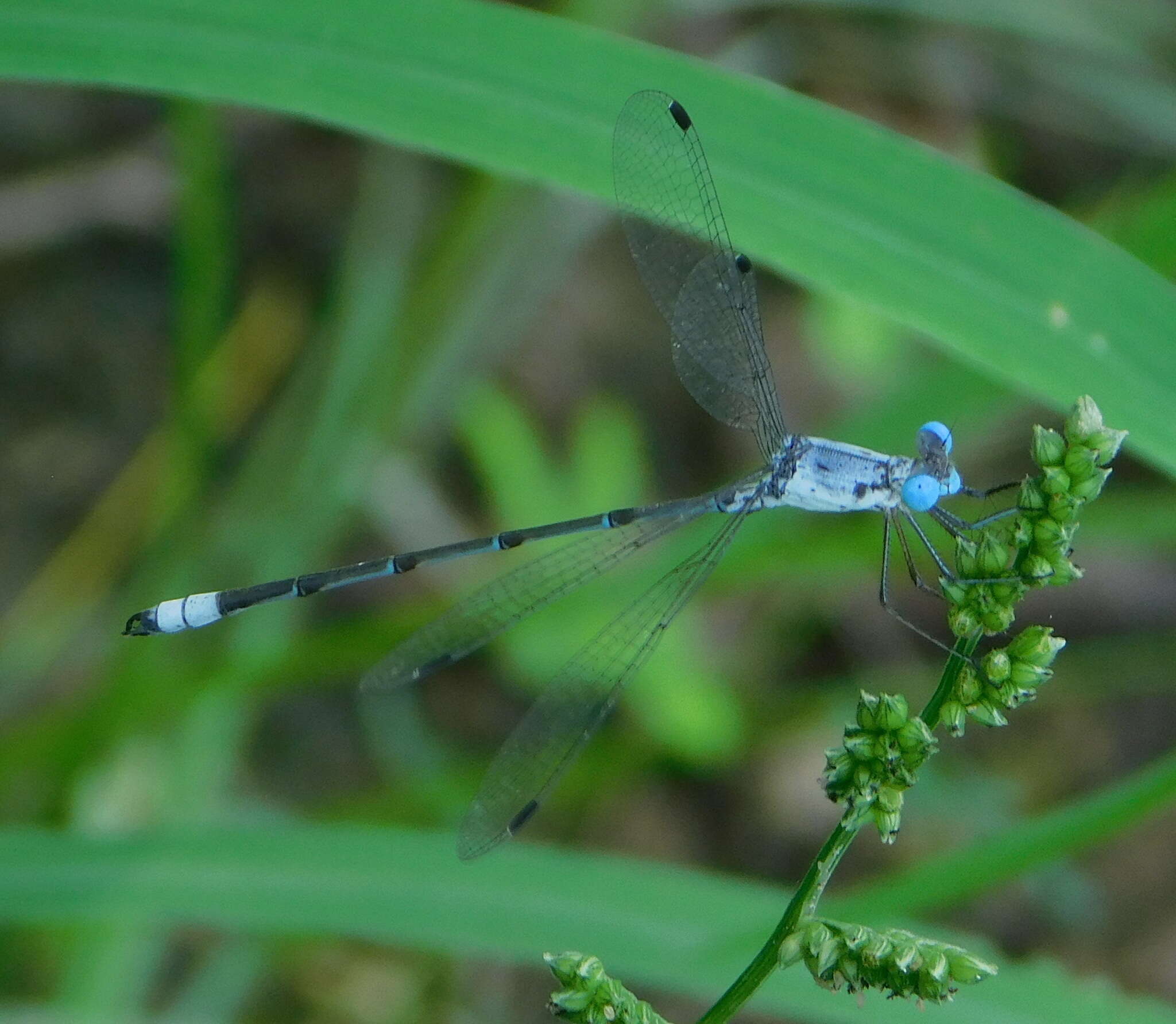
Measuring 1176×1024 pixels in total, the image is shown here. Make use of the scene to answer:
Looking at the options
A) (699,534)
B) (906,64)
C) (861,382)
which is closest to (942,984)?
(699,534)

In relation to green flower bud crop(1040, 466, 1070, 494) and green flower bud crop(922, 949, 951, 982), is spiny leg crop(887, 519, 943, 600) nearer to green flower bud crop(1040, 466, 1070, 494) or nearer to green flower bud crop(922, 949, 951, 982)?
green flower bud crop(1040, 466, 1070, 494)

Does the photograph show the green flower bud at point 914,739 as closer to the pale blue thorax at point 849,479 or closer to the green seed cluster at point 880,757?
the green seed cluster at point 880,757

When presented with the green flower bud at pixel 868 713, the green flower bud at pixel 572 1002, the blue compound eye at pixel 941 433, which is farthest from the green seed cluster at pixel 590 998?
the blue compound eye at pixel 941 433

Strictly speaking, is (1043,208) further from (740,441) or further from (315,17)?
(740,441)

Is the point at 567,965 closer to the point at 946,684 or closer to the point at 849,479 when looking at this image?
the point at 946,684

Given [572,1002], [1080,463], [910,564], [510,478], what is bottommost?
[572,1002]

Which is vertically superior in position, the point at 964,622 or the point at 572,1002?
the point at 964,622

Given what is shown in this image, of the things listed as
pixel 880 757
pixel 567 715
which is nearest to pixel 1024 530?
pixel 880 757
